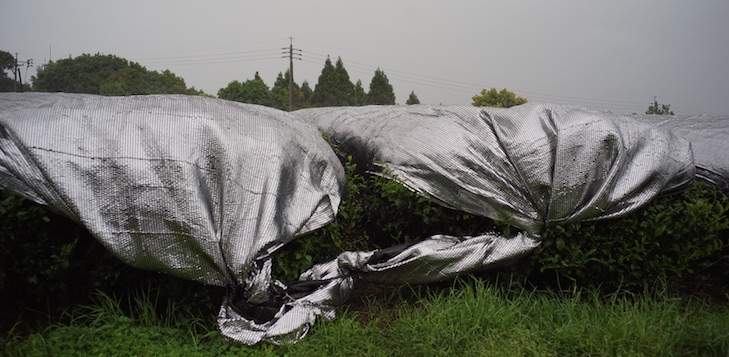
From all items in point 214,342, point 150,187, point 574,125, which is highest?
point 574,125

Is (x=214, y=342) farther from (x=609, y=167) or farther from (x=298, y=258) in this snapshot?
(x=609, y=167)

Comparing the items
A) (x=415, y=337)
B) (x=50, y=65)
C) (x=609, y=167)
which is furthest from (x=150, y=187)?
(x=50, y=65)

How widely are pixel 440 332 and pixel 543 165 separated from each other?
1172 mm

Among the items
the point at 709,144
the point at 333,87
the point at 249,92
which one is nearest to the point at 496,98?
the point at 333,87

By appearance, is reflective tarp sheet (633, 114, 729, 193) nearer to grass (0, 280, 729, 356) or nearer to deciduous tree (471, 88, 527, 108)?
grass (0, 280, 729, 356)

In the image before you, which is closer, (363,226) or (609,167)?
(609,167)

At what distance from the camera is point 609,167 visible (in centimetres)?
357

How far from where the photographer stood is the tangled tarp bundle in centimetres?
300

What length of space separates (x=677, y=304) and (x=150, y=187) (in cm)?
306

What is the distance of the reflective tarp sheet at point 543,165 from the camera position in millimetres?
3520

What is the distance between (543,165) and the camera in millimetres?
3533

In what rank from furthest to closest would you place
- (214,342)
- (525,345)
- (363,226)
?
1. (363,226)
2. (214,342)
3. (525,345)

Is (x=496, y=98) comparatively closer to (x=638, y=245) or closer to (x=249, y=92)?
(x=249, y=92)

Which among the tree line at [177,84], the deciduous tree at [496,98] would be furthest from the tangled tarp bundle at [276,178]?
the tree line at [177,84]
